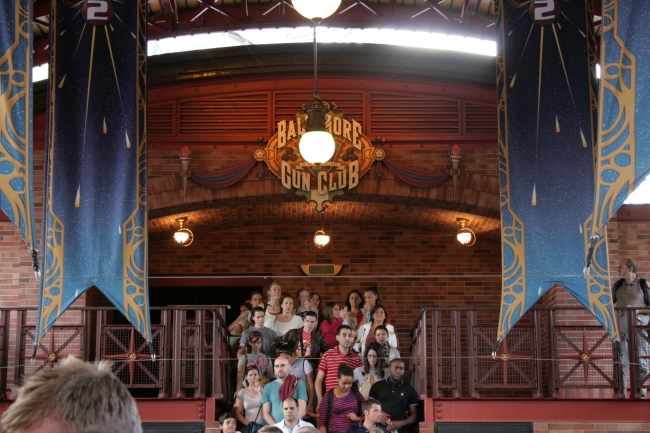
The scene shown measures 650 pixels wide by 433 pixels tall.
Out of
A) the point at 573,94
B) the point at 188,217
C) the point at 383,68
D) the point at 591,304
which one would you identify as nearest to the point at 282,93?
the point at 383,68

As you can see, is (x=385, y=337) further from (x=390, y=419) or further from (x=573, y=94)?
(x=573, y=94)

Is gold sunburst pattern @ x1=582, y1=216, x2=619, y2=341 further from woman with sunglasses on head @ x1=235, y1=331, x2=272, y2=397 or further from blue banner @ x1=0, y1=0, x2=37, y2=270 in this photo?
blue banner @ x1=0, y1=0, x2=37, y2=270

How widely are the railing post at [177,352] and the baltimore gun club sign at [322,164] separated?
8.80ft

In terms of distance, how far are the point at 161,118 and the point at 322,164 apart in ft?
7.80

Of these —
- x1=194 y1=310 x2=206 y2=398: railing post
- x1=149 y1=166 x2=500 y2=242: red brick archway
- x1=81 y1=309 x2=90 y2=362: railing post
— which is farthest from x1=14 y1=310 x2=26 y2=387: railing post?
x1=149 y1=166 x2=500 y2=242: red brick archway

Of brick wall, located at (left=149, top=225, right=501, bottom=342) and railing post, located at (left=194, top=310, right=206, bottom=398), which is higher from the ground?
brick wall, located at (left=149, top=225, right=501, bottom=342)

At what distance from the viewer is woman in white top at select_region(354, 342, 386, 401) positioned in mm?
11414

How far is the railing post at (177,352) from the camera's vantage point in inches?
450

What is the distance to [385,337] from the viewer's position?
11.6 m

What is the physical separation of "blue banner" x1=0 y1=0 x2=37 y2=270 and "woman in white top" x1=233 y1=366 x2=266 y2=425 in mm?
3003

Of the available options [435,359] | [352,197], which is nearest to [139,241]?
[435,359]

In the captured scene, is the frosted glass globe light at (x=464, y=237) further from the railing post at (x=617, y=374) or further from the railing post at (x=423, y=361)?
the railing post at (x=617, y=374)

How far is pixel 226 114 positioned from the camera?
1383 centimetres

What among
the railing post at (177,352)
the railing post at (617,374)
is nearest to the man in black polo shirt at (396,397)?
the railing post at (177,352)
